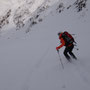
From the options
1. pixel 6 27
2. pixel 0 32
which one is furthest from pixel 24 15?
pixel 0 32

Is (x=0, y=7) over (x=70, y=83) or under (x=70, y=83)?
over

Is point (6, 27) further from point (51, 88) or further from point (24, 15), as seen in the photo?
point (51, 88)

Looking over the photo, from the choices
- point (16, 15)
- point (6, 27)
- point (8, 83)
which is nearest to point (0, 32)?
point (6, 27)

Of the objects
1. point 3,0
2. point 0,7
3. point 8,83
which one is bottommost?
point 8,83

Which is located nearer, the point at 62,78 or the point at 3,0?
the point at 62,78

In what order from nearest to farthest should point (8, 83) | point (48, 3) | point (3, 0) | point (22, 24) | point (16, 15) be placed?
point (8, 83) → point (48, 3) → point (22, 24) → point (16, 15) → point (3, 0)

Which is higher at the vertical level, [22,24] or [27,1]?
[27,1]

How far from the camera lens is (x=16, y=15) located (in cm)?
4388

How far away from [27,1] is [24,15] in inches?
369

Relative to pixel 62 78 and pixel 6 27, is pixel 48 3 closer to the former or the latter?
pixel 6 27

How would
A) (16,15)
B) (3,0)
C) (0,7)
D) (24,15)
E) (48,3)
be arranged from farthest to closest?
(3,0)
(0,7)
(16,15)
(24,15)
(48,3)

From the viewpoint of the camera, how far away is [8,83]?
532 cm

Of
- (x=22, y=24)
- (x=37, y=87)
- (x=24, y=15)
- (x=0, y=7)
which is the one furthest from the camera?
(x=0, y=7)

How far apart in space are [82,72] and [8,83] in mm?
3759
